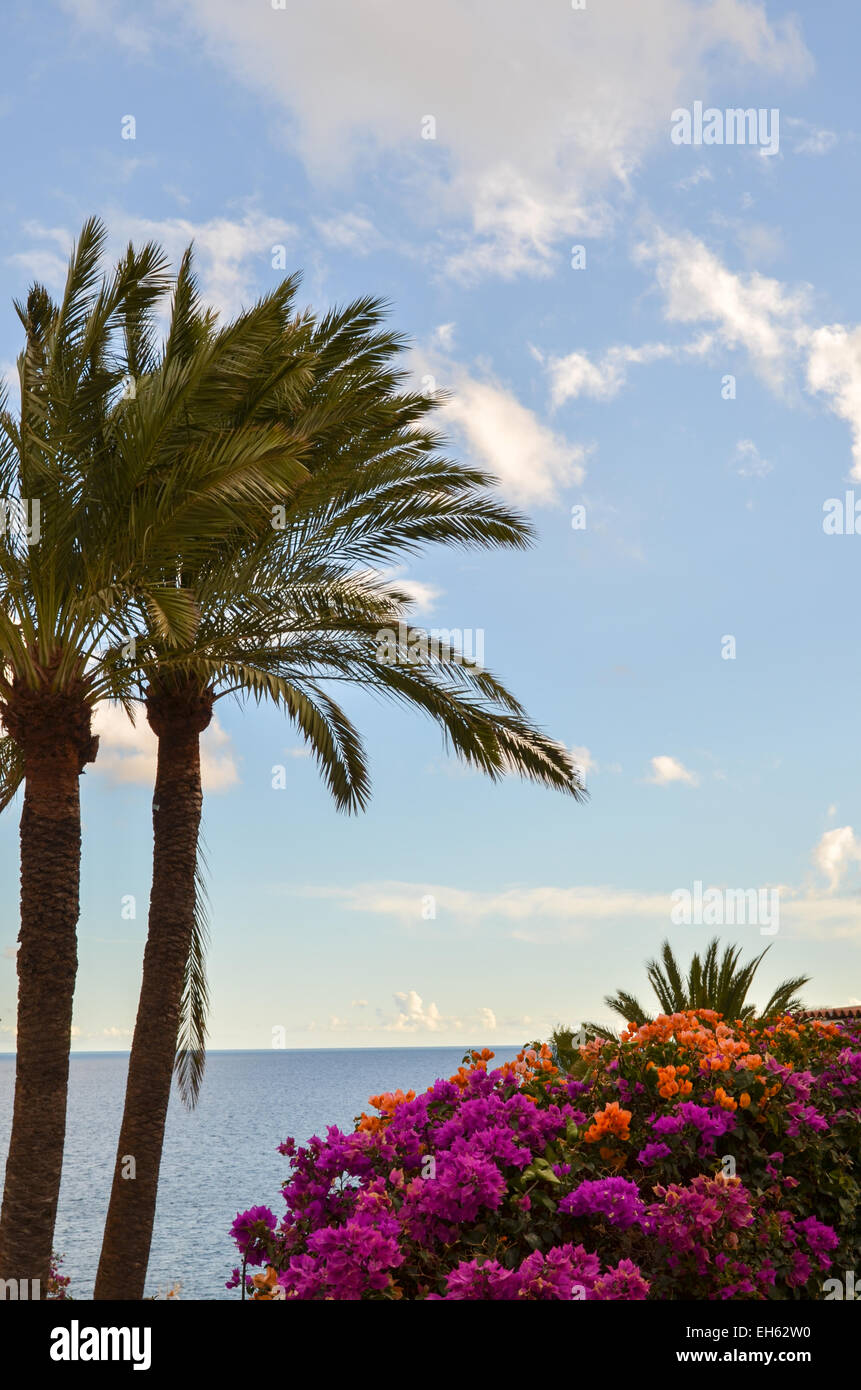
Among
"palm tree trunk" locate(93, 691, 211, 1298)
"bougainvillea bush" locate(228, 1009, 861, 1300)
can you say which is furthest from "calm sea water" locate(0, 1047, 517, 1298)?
"bougainvillea bush" locate(228, 1009, 861, 1300)

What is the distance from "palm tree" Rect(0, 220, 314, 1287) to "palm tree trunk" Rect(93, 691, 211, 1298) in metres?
1.38

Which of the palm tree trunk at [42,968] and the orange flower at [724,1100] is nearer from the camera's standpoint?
the orange flower at [724,1100]

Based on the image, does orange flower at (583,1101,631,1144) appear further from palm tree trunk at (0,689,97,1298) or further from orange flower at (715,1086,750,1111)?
palm tree trunk at (0,689,97,1298)

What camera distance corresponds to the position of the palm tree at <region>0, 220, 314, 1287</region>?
8664 millimetres

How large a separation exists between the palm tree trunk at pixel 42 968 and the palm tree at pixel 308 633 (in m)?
1.08

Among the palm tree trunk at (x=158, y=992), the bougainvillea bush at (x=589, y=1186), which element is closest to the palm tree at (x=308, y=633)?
the palm tree trunk at (x=158, y=992)

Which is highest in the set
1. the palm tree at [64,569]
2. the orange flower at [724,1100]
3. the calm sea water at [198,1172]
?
the palm tree at [64,569]

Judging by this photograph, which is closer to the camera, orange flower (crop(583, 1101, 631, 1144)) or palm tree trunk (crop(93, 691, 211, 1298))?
orange flower (crop(583, 1101, 631, 1144))

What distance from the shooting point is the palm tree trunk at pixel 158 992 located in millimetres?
10594

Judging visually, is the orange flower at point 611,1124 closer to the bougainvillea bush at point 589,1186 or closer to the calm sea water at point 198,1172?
the bougainvillea bush at point 589,1186

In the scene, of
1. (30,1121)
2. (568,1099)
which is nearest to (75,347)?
(30,1121)
